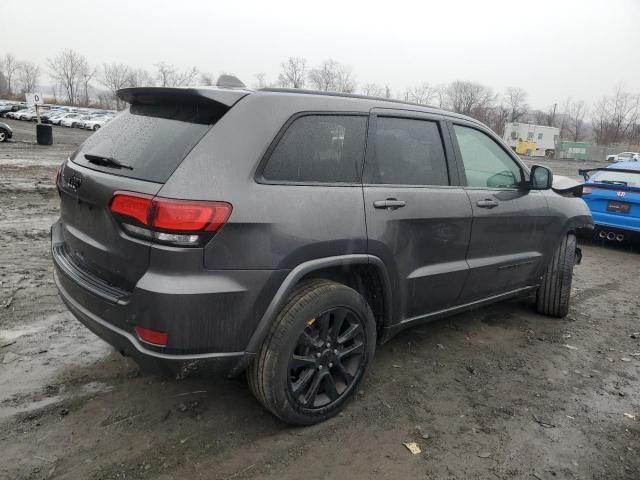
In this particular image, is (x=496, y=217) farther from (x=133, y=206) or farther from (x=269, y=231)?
(x=133, y=206)

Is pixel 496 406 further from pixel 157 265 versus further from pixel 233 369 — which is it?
pixel 157 265

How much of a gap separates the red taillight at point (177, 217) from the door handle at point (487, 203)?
2013 millimetres

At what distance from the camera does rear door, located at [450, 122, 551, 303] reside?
3645 mm

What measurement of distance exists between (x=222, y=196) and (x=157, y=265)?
0.43m

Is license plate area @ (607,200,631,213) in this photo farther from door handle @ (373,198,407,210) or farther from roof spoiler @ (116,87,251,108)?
roof spoiler @ (116,87,251,108)

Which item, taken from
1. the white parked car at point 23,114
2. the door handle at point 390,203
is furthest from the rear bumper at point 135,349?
the white parked car at point 23,114

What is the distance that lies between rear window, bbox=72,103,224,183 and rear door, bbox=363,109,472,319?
100 cm

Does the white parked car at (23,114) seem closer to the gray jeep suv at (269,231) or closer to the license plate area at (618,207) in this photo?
the license plate area at (618,207)

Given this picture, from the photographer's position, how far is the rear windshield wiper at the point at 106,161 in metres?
2.59

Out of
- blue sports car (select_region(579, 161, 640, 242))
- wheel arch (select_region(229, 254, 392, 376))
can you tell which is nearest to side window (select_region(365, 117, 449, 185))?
wheel arch (select_region(229, 254, 392, 376))

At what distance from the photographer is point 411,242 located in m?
3.13

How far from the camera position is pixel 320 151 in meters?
2.79

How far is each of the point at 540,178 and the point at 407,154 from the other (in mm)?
1501

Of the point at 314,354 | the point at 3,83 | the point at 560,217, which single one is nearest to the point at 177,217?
the point at 314,354
